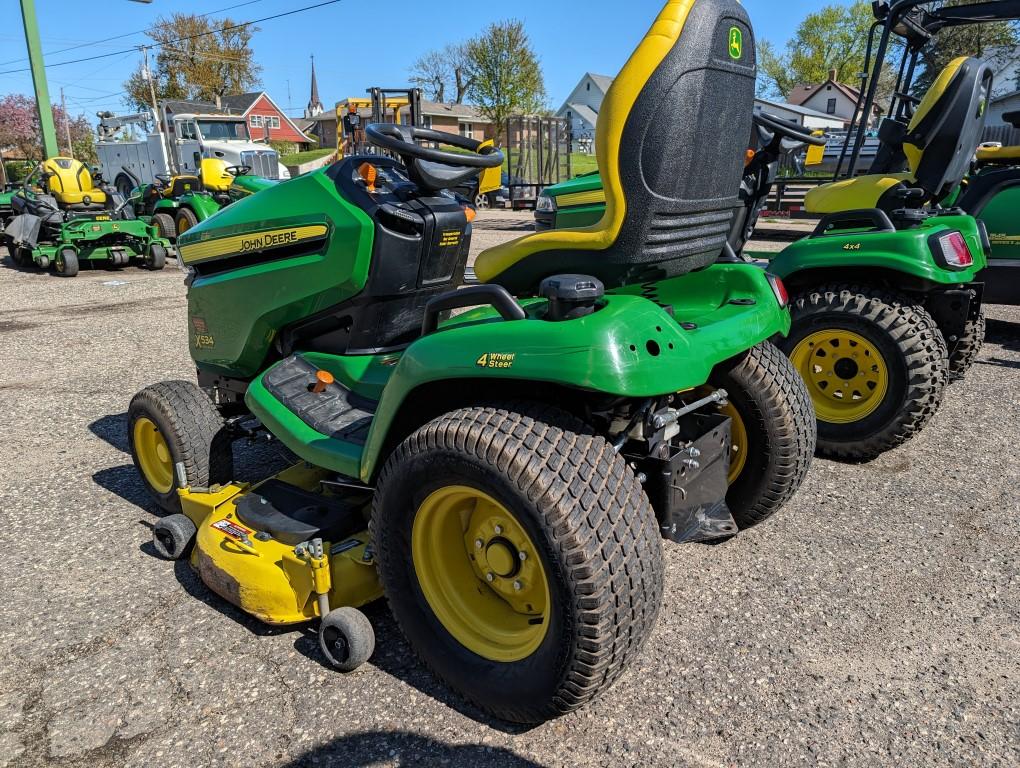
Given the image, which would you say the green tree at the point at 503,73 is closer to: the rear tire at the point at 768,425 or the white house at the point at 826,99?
the white house at the point at 826,99

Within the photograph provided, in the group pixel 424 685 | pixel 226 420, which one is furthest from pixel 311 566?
pixel 226 420

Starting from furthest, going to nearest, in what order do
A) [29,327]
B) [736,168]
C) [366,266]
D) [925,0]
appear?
[29,327] → [925,0] → [366,266] → [736,168]

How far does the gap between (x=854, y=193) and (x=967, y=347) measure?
4.25ft

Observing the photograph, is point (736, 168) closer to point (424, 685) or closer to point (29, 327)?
point (424, 685)

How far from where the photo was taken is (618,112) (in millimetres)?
2021

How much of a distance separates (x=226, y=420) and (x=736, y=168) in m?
2.37

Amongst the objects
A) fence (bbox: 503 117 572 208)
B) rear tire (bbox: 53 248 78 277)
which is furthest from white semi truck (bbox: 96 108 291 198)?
rear tire (bbox: 53 248 78 277)

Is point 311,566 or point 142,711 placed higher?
point 311,566

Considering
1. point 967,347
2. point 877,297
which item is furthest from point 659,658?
point 967,347

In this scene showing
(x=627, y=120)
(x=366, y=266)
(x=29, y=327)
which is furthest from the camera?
(x=29, y=327)

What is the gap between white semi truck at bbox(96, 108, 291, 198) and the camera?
65.7 ft

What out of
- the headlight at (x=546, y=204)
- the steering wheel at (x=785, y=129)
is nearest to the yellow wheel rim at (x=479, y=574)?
the steering wheel at (x=785, y=129)

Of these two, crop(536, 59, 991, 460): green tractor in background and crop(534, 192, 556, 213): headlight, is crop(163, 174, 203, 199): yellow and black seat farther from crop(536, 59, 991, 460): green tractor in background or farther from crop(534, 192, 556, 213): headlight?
crop(536, 59, 991, 460): green tractor in background

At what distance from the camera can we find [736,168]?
2350 mm
